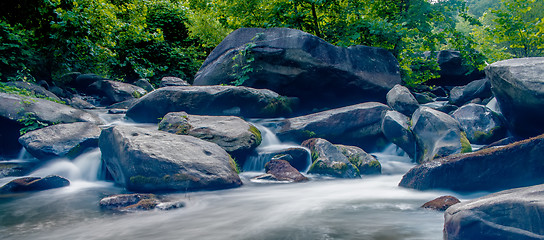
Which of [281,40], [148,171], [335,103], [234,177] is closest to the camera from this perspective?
[148,171]

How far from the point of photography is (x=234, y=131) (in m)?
7.44

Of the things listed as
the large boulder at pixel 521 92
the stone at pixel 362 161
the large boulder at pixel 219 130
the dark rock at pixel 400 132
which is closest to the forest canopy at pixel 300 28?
the dark rock at pixel 400 132

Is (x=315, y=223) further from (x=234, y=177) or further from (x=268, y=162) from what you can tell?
(x=268, y=162)

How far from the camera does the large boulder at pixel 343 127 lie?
28.0 feet

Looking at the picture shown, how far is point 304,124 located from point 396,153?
2.22 meters

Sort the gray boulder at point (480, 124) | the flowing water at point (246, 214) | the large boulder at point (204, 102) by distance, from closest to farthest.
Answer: the flowing water at point (246, 214) → the gray boulder at point (480, 124) → the large boulder at point (204, 102)

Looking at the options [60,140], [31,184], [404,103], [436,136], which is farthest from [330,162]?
[60,140]

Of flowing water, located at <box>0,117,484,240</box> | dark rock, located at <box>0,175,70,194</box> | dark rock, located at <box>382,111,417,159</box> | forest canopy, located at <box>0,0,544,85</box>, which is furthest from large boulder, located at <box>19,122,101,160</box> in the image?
dark rock, located at <box>382,111,417,159</box>

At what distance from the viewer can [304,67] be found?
1026 centimetres

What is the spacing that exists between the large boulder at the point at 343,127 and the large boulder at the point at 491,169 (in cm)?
327

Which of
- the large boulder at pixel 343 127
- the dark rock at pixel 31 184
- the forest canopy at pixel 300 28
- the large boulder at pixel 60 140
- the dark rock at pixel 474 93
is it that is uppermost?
the forest canopy at pixel 300 28

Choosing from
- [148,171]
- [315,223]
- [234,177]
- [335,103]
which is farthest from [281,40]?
[315,223]

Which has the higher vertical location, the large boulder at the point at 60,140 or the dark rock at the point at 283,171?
the large boulder at the point at 60,140

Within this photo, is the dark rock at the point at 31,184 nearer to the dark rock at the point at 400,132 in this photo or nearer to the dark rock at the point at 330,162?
the dark rock at the point at 330,162
